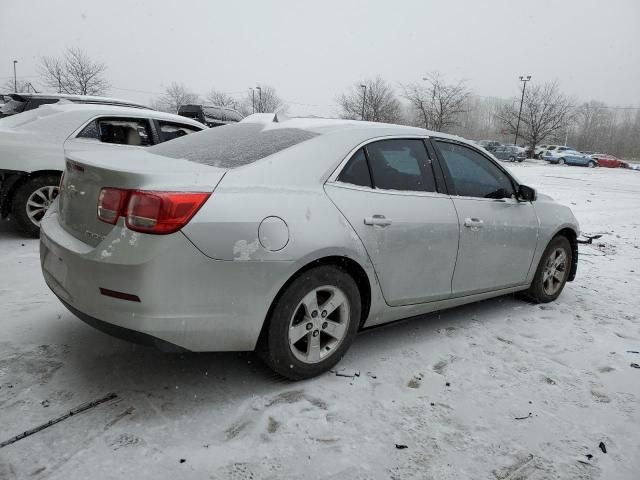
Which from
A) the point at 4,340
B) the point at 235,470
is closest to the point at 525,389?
the point at 235,470

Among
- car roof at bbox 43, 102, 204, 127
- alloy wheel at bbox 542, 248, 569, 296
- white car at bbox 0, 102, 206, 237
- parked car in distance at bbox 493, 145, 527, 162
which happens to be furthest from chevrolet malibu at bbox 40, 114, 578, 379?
parked car in distance at bbox 493, 145, 527, 162

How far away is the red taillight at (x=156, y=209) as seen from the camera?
7.66 ft

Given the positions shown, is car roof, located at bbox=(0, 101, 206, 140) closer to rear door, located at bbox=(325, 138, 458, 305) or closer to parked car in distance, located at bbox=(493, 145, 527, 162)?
rear door, located at bbox=(325, 138, 458, 305)

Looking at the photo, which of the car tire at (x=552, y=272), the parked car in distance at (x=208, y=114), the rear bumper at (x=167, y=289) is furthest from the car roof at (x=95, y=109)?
the parked car in distance at (x=208, y=114)

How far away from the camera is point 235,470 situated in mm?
2154

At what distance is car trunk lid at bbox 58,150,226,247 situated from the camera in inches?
95.2

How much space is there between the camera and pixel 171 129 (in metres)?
6.85

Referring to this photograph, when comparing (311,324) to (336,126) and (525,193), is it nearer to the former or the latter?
(336,126)

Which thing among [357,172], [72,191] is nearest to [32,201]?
[72,191]

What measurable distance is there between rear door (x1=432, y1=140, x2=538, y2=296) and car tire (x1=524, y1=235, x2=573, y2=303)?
0.31 meters

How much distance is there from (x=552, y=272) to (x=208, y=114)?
17.0 m

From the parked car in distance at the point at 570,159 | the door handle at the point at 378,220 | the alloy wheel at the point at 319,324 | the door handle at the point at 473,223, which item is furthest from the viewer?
the parked car in distance at the point at 570,159

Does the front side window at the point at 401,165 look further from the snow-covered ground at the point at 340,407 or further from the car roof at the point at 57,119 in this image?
the car roof at the point at 57,119

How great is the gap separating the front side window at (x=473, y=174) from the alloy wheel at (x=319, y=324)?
136cm
